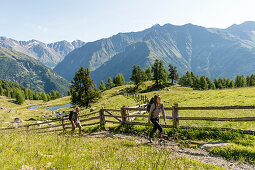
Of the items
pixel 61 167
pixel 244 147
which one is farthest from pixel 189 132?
pixel 61 167

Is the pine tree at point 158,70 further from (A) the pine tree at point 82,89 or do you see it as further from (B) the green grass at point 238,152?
(B) the green grass at point 238,152

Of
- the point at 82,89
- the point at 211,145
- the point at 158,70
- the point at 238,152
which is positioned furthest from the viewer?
the point at 158,70

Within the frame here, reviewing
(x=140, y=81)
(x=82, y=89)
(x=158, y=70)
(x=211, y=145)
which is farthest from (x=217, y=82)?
(x=211, y=145)

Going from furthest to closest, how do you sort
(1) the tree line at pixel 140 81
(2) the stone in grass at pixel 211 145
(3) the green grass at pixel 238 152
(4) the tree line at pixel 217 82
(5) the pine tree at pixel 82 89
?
(4) the tree line at pixel 217 82, (1) the tree line at pixel 140 81, (5) the pine tree at pixel 82 89, (2) the stone in grass at pixel 211 145, (3) the green grass at pixel 238 152

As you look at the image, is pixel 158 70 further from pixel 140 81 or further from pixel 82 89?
pixel 82 89

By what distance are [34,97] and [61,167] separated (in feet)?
667

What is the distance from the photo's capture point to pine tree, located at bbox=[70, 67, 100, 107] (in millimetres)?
43000

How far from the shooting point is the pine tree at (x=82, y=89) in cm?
4300

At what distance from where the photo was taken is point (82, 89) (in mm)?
43594

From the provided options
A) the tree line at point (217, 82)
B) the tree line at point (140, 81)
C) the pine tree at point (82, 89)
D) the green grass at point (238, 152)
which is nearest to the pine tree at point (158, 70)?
the tree line at point (140, 81)

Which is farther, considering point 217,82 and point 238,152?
point 217,82

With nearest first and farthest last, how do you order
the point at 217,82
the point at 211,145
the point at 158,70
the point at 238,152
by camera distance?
the point at 238,152
the point at 211,145
the point at 158,70
the point at 217,82

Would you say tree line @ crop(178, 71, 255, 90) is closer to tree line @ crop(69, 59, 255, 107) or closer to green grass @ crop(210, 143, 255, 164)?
tree line @ crop(69, 59, 255, 107)

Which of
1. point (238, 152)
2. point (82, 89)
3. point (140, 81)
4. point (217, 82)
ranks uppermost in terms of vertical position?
point (140, 81)
